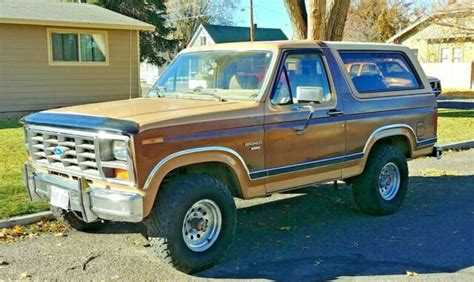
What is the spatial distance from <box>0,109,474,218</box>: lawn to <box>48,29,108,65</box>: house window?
9.65 ft

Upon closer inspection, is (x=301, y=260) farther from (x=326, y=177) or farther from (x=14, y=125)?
(x=14, y=125)

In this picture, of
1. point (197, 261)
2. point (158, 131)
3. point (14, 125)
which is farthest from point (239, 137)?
point (14, 125)

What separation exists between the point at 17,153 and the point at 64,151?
226 inches

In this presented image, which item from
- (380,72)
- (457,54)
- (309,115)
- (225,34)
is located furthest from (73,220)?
(225,34)

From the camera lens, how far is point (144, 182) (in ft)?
14.1

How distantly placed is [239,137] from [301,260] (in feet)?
4.26

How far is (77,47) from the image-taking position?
1750 cm

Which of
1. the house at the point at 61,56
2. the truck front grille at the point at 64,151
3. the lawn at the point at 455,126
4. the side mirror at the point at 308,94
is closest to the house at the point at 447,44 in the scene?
the lawn at the point at 455,126

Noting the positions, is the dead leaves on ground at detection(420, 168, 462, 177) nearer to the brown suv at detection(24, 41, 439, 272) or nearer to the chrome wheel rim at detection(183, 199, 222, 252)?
the brown suv at detection(24, 41, 439, 272)

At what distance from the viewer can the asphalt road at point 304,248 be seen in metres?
4.73

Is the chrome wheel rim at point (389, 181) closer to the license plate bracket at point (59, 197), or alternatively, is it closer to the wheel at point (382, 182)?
the wheel at point (382, 182)

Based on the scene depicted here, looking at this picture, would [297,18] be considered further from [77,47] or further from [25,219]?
[25,219]

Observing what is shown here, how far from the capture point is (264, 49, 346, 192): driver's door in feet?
17.3

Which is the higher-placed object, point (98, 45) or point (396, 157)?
point (98, 45)
